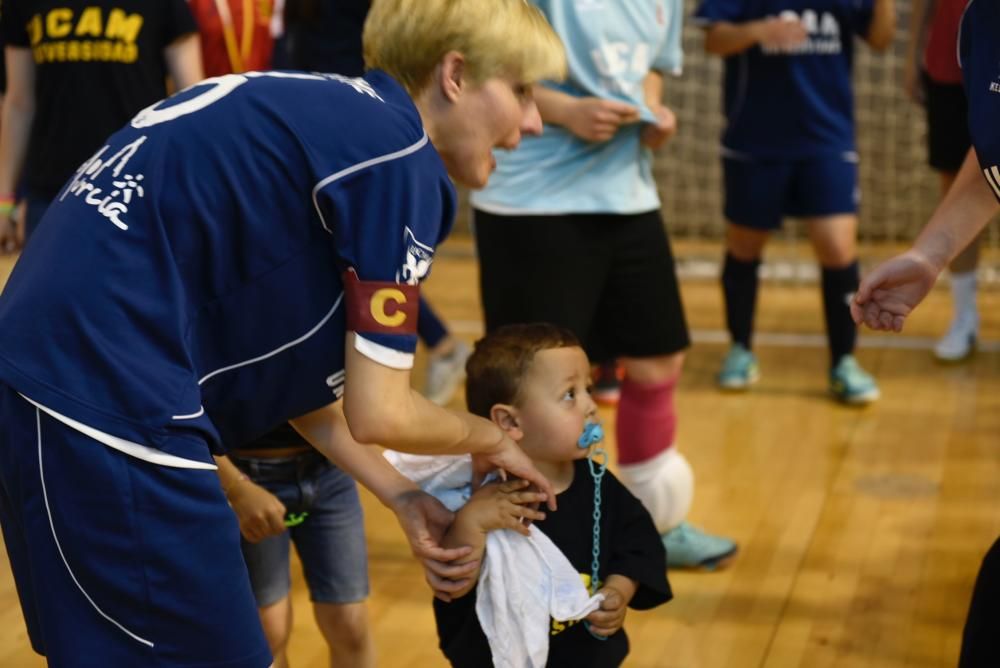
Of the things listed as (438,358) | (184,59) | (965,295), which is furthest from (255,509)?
(965,295)

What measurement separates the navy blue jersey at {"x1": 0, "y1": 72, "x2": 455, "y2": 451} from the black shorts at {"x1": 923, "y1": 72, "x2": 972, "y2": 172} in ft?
10.2

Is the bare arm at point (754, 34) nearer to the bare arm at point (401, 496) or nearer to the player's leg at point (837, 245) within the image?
the player's leg at point (837, 245)

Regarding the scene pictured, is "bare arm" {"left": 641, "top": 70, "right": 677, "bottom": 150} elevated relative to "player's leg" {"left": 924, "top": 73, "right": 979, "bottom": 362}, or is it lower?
elevated

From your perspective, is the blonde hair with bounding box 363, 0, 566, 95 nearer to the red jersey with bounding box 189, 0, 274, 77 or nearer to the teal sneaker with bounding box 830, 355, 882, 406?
the red jersey with bounding box 189, 0, 274, 77

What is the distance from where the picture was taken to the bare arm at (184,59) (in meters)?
2.95

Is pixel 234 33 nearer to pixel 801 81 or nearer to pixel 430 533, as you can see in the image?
pixel 801 81

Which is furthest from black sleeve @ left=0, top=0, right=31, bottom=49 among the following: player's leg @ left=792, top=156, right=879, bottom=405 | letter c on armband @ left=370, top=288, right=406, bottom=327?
player's leg @ left=792, top=156, right=879, bottom=405

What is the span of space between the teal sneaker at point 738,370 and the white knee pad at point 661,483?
138cm

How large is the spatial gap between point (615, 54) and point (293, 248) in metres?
1.39

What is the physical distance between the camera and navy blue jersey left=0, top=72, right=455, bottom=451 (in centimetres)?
132

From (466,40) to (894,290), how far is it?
695mm

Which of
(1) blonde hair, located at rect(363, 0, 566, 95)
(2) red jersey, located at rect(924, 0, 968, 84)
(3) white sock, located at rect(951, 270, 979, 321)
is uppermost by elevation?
(1) blonde hair, located at rect(363, 0, 566, 95)

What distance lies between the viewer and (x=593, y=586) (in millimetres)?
1850

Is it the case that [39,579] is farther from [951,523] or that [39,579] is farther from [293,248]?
[951,523]
